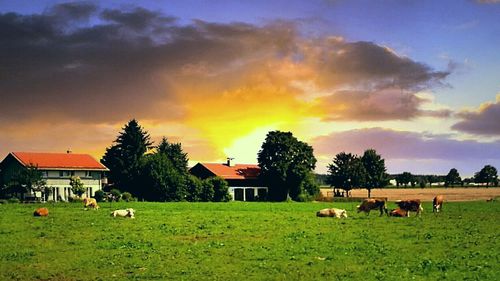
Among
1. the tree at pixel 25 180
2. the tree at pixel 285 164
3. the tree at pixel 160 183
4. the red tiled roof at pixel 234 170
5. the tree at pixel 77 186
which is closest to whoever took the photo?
the tree at pixel 25 180

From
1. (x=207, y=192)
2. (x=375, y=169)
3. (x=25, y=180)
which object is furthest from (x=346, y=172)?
(x=25, y=180)

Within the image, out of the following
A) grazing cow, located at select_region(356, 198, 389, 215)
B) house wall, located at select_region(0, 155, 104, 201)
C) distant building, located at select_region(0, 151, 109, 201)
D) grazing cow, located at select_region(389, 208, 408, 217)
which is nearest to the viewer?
grazing cow, located at select_region(389, 208, 408, 217)

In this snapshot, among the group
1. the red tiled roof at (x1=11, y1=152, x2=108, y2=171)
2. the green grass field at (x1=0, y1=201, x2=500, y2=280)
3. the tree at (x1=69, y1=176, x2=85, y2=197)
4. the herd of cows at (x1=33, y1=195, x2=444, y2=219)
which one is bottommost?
the green grass field at (x1=0, y1=201, x2=500, y2=280)

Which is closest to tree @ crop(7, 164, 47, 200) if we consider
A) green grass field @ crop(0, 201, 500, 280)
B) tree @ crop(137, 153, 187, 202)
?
tree @ crop(137, 153, 187, 202)

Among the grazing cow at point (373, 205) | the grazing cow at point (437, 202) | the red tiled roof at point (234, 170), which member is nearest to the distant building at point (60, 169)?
the red tiled roof at point (234, 170)

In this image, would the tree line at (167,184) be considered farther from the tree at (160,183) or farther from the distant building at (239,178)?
the distant building at (239,178)

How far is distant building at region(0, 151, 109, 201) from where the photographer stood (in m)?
97.6

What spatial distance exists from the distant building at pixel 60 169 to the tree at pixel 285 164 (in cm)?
3202

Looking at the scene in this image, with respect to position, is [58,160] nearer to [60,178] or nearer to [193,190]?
[60,178]

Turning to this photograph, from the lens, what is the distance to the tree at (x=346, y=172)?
5404 inches

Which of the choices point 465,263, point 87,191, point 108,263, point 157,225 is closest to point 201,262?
point 108,263

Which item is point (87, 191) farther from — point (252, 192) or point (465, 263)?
point (465, 263)

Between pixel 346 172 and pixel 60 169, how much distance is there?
69.9m

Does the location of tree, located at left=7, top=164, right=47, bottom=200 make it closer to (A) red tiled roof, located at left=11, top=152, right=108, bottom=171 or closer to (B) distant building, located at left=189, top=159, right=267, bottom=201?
(A) red tiled roof, located at left=11, top=152, right=108, bottom=171
